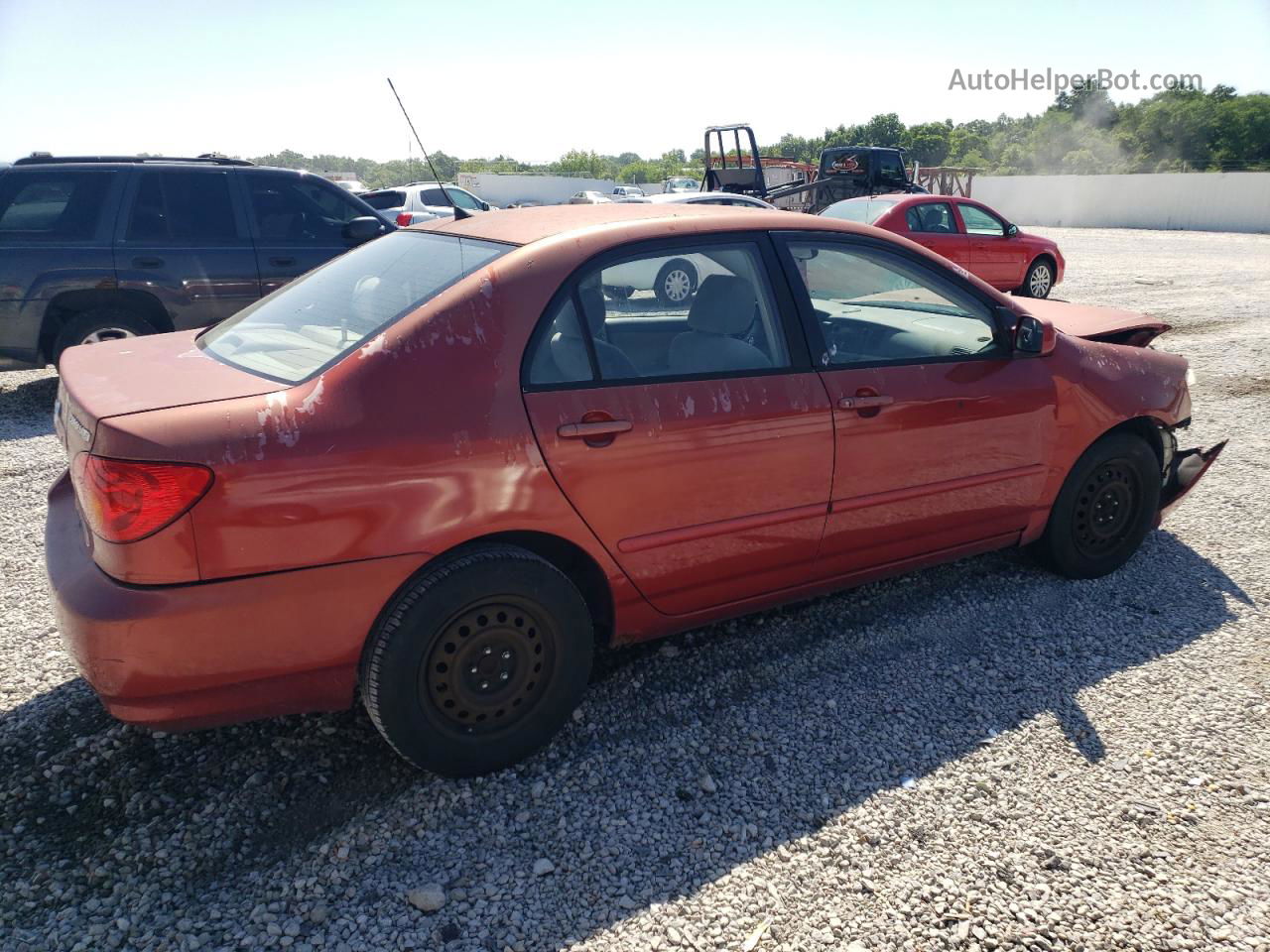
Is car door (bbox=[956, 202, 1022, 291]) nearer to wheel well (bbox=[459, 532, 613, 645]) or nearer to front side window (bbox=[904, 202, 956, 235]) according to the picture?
front side window (bbox=[904, 202, 956, 235])

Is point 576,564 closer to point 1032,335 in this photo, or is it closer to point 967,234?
point 1032,335

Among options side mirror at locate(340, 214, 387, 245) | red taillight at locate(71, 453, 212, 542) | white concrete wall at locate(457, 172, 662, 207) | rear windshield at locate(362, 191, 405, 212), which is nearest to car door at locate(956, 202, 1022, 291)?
side mirror at locate(340, 214, 387, 245)

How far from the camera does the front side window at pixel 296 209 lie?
24.5 feet

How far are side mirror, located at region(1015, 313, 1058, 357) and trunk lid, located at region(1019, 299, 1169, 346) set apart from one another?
0.56 metres

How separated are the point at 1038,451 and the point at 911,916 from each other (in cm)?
210

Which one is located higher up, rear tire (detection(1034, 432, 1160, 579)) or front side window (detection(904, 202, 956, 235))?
front side window (detection(904, 202, 956, 235))

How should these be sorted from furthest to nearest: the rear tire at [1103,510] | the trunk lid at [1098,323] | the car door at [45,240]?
the car door at [45,240] → the trunk lid at [1098,323] → the rear tire at [1103,510]

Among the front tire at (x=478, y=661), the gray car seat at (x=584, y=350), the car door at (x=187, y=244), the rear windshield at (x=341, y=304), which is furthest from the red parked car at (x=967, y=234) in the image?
the front tire at (x=478, y=661)

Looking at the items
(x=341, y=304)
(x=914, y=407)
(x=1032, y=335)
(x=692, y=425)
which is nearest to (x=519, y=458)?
(x=692, y=425)

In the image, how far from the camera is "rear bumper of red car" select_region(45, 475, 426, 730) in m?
2.26

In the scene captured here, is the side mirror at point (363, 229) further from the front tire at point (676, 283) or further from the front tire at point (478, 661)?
the front tire at point (478, 661)

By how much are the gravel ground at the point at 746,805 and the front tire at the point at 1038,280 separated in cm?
1010

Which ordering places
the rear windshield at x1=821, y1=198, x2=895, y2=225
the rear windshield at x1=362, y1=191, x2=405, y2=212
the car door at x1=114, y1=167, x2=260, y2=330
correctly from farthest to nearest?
the rear windshield at x1=362, y1=191, x2=405, y2=212, the rear windshield at x1=821, y1=198, x2=895, y2=225, the car door at x1=114, y1=167, x2=260, y2=330

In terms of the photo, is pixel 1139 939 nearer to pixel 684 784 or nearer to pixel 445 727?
pixel 684 784
